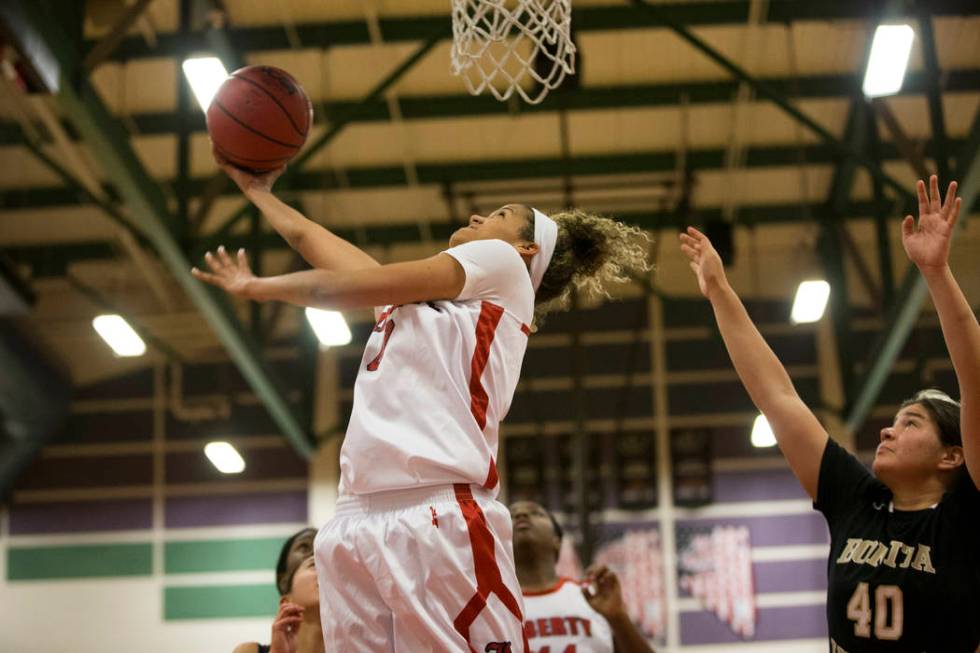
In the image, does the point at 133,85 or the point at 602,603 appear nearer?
the point at 602,603

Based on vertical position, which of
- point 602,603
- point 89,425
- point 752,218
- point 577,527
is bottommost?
point 602,603

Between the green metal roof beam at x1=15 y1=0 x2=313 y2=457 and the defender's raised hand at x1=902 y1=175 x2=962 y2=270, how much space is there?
5.71 m

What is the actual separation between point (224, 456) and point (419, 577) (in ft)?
36.8

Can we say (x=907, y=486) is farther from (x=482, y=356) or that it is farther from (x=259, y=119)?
(x=259, y=119)

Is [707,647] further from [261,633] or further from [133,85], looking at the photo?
[133,85]

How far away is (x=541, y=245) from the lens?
379cm

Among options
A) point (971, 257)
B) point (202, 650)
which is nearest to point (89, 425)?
point (202, 650)

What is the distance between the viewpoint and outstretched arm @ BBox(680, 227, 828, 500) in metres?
3.70

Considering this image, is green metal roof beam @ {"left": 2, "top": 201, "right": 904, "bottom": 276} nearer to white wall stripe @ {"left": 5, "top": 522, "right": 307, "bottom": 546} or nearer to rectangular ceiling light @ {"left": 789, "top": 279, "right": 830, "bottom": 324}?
white wall stripe @ {"left": 5, "top": 522, "right": 307, "bottom": 546}

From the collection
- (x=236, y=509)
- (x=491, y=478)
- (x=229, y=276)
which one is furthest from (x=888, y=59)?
(x=236, y=509)

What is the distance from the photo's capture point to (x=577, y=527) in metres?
15.2

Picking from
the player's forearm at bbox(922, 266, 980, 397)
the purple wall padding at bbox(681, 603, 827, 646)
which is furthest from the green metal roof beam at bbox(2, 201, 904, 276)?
the player's forearm at bbox(922, 266, 980, 397)

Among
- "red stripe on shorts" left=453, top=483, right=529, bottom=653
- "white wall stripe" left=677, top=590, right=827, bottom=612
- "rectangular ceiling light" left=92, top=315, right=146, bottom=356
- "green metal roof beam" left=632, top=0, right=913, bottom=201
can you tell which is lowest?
"red stripe on shorts" left=453, top=483, right=529, bottom=653

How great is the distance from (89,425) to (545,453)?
571cm
